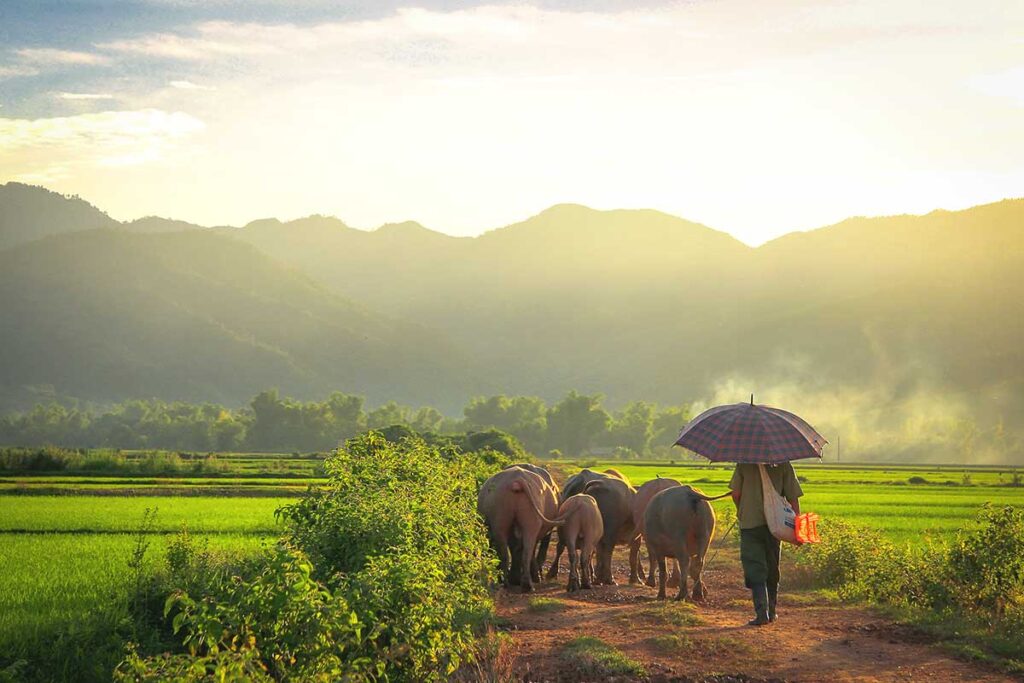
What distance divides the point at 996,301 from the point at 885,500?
533ft

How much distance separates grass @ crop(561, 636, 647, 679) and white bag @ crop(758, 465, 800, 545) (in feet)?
10.2

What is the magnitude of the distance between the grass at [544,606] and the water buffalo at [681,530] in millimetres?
1905

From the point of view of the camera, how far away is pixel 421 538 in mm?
10297

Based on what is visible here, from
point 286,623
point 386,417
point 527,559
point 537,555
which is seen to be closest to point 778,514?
point 527,559

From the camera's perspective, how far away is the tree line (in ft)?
363

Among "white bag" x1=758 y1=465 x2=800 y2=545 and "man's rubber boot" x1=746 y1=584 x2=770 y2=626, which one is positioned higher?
"white bag" x1=758 y1=465 x2=800 y2=545

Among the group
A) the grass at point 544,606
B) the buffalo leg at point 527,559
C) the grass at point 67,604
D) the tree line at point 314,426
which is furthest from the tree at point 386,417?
the grass at point 544,606

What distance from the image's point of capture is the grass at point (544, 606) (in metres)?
14.0

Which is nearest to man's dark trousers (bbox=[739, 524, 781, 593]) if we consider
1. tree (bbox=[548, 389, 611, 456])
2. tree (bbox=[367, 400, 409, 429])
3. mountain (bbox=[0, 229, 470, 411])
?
tree (bbox=[367, 400, 409, 429])

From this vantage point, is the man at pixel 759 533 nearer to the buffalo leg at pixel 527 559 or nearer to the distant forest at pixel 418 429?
the buffalo leg at pixel 527 559

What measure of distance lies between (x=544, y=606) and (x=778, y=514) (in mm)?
3672

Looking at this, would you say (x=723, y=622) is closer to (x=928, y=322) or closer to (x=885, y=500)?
(x=885, y=500)

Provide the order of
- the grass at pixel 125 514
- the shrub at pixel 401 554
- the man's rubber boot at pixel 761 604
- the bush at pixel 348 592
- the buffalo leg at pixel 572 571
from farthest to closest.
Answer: the grass at pixel 125 514 → the buffalo leg at pixel 572 571 → the man's rubber boot at pixel 761 604 → the shrub at pixel 401 554 → the bush at pixel 348 592

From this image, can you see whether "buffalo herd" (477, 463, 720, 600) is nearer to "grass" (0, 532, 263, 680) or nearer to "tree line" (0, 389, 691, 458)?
"grass" (0, 532, 263, 680)
